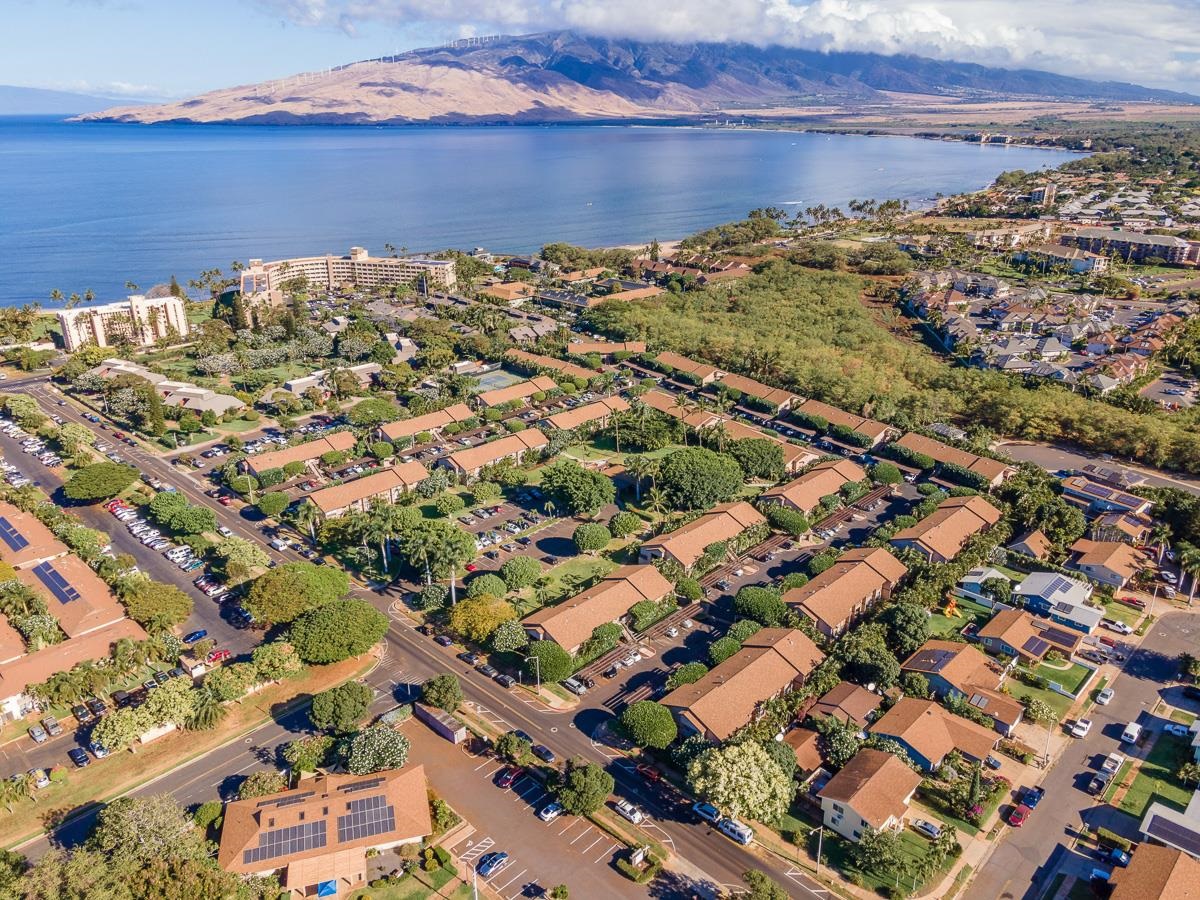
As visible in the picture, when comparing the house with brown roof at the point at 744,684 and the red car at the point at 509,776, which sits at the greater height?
the house with brown roof at the point at 744,684

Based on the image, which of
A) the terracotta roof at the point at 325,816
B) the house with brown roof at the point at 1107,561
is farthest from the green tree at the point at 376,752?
the house with brown roof at the point at 1107,561

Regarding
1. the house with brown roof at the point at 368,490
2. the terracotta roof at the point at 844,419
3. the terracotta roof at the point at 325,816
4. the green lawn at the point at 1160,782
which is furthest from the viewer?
the terracotta roof at the point at 844,419

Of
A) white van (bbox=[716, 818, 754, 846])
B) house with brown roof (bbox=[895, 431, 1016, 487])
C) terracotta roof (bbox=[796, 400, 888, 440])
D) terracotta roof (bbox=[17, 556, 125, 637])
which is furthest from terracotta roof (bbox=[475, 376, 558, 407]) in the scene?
white van (bbox=[716, 818, 754, 846])

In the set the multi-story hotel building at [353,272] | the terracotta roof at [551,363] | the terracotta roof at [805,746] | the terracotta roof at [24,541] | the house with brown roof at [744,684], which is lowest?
the terracotta roof at [805,746]

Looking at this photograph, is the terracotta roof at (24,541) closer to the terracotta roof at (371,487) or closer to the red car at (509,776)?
the terracotta roof at (371,487)

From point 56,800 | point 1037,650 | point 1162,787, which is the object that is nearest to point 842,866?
point 1162,787

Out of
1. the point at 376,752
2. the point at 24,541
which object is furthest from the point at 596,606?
the point at 24,541

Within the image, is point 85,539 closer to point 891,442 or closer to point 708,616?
point 708,616
